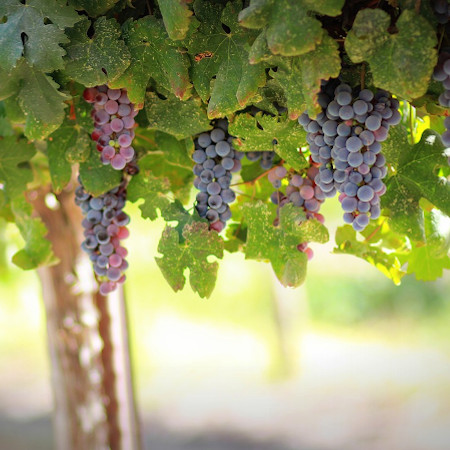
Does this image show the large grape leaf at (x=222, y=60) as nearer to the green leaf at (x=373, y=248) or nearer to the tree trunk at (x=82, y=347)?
the green leaf at (x=373, y=248)

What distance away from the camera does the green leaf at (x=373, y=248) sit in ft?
2.64

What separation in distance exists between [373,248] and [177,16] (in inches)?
16.5

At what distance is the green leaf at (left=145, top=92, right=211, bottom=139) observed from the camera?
0.74 metres

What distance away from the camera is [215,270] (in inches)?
29.8

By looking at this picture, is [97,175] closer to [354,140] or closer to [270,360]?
[354,140]

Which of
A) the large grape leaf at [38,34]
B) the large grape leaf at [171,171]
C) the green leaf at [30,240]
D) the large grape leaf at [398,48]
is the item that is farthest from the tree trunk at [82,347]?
the large grape leaf at [398,48]

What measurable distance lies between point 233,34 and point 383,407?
5843mm

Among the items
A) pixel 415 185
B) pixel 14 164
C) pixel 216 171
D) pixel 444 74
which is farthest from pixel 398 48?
pixel 14 164

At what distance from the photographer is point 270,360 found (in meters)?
6.48

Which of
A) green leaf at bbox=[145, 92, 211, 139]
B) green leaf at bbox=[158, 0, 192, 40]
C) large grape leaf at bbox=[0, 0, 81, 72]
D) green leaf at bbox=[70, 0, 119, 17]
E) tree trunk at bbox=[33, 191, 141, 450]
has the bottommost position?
tree trunk at bbox=[33, 191, 141, 450]

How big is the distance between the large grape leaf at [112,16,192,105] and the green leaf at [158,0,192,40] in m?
→ 0.06

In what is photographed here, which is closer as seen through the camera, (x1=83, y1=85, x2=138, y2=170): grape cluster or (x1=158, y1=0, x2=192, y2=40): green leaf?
(x1=158, y1=0, x2=192, y2=40): green leaf

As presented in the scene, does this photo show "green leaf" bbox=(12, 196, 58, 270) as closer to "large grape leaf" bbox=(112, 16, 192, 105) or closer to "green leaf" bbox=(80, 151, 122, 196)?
"green leaf" bbox=(80, 151, 122, 196)

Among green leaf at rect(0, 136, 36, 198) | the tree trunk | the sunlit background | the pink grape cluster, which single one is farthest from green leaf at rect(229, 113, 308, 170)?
the sunlit background
